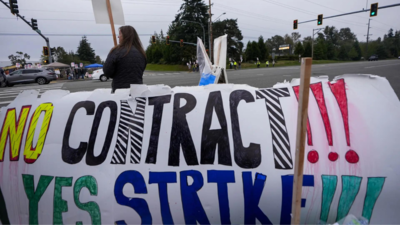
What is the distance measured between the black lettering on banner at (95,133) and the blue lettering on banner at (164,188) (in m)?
0.38

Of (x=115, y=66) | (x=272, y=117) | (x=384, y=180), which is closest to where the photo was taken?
(x=384, y=180)

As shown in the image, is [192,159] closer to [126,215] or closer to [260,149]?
[260,149]

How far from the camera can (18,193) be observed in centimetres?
179

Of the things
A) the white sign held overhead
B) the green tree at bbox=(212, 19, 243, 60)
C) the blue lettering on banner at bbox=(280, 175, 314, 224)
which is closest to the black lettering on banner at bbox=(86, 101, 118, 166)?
the blue lettering on banner at bbox=(280, 175, 314, 224)

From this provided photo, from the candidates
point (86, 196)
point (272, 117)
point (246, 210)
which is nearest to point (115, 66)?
point (86, 196)

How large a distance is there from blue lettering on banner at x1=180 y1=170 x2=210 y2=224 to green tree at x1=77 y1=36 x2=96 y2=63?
84.9 m

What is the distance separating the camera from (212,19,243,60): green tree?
5462 centimetres

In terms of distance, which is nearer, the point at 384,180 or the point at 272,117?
the point at 384,180

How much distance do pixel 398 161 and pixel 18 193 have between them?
8.42 feet

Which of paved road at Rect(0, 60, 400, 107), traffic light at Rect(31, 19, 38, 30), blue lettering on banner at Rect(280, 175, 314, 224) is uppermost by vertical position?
traffic light at Rect(31, 19, 38, 30)

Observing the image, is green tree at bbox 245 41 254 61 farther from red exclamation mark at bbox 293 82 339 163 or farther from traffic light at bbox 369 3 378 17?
red exclamation mark at bbox 293 82 339 163

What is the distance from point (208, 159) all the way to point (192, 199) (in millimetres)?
281

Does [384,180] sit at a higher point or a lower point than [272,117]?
lower

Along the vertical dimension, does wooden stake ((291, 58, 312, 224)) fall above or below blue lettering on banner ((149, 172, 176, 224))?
above
